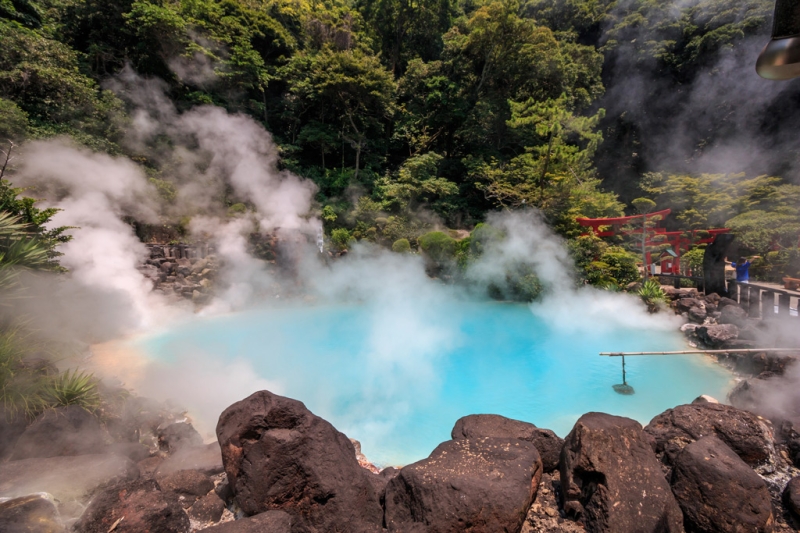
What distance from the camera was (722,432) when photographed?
9.71ft

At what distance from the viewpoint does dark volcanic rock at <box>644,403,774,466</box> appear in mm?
2873

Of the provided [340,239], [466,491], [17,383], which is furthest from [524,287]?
[17,383]

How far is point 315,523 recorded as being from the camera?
2186mm

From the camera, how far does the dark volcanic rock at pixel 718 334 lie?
22.6ft

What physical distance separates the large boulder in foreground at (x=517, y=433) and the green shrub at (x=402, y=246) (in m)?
11.2

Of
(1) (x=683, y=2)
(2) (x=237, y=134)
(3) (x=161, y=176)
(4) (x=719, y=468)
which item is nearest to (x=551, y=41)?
(1) (x=683, y=2)

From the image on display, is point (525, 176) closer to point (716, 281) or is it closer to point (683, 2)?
point (716, 281)

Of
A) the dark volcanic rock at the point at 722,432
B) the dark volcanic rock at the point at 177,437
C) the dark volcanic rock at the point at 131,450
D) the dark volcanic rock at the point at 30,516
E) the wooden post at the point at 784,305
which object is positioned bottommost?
the dark volcanic rock at the point at 177,437

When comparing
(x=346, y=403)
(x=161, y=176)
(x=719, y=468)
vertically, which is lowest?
(x=346, y=403)

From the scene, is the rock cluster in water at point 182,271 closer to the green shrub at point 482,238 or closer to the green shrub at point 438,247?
the green shrub at point 438,247

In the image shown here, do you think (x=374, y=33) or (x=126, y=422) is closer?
(x=126, y=422)

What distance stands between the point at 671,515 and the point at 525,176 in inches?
538

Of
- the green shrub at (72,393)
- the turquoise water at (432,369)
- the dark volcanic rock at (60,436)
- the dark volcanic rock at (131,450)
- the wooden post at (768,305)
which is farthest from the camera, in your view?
the wooden post at (768,305)

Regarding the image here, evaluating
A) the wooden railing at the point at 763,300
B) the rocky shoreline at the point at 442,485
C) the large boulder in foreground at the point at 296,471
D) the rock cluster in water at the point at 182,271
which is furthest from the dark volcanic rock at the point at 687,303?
the rock cluster in water at the point at 182,271
